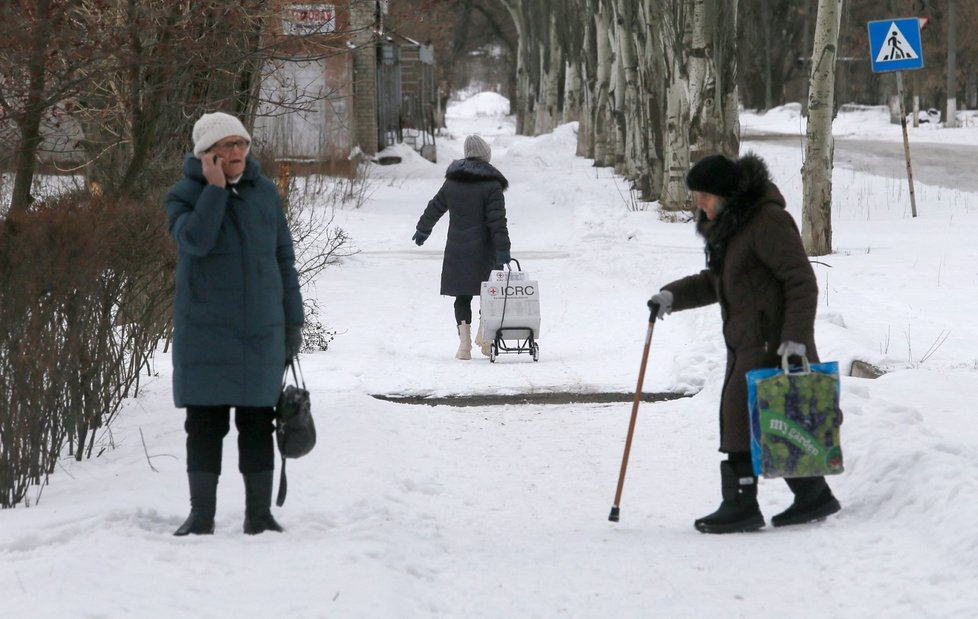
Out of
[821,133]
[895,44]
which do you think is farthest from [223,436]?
[895,44]

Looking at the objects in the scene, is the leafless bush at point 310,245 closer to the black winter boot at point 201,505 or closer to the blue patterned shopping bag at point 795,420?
the black winter boot at point 201,505

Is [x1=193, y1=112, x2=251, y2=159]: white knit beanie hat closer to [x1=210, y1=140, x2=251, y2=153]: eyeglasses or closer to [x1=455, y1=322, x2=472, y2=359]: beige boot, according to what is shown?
[x1=210, y1=140, x2=251, y2=153]: eyeglasses

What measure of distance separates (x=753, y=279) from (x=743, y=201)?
1.08 feet

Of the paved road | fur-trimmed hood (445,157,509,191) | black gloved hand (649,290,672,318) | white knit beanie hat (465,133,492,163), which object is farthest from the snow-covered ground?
the paved road

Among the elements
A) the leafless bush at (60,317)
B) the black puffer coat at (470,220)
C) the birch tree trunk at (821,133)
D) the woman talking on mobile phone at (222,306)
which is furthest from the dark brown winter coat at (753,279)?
the birch tree trunk at (821,133)

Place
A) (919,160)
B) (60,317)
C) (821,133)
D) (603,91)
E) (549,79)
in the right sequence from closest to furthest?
1. (60,317)
2. (821,133)
3. (919,160)
4. (603,91)
5. (549,79)

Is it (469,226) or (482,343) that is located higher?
(469,226)

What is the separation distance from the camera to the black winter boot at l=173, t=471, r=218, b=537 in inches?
203

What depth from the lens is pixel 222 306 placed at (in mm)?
5039

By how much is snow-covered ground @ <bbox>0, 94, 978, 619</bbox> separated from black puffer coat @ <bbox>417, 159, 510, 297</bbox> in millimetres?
726

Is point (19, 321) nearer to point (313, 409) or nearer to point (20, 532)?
point (20, 532)

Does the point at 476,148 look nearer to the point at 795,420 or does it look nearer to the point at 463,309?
the point at 463,309

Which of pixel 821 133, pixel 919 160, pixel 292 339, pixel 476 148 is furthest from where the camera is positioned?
pixel 919 160

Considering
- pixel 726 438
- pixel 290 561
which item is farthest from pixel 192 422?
pixel 726 438
